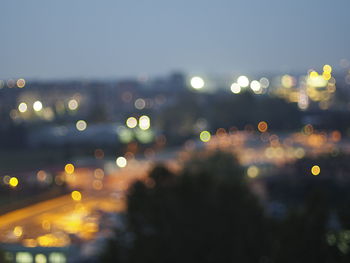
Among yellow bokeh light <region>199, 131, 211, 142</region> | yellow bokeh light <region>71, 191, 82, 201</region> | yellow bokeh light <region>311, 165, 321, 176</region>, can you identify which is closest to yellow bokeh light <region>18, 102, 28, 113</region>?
yellow bokeh light <region>199, 131, 211, 142</region>

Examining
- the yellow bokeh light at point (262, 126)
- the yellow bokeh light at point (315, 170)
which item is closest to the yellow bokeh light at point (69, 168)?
the yellow bokeh light at point (315, 170)

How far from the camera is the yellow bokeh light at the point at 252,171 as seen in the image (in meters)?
7.55

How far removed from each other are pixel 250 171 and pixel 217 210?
4732 millimetres

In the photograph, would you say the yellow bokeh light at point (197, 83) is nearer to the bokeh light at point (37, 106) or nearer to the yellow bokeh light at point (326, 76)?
the bokeh light at point (37, 106)

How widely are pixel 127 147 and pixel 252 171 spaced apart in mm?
2888

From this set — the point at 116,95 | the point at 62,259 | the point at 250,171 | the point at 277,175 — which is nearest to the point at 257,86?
the point at 116,95

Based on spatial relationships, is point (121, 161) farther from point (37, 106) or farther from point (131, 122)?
point (37, 106)

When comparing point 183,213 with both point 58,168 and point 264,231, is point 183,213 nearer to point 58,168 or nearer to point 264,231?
point 264,231

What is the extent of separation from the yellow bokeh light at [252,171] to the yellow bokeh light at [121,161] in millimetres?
1710

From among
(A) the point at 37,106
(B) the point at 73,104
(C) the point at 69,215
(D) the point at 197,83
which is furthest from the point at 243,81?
(C) the point at 69,215

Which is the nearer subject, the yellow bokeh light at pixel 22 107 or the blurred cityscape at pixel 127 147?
the blurred cityscape at pixel 127 147

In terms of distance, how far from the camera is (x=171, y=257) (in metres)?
2.76

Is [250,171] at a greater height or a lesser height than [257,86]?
lesser

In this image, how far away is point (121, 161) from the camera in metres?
9.05
